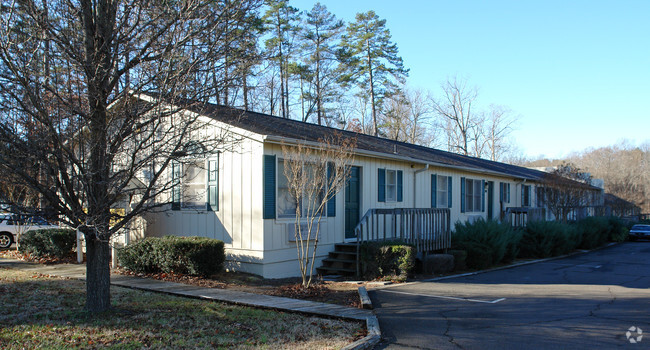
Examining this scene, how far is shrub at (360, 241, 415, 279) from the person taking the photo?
442 inches

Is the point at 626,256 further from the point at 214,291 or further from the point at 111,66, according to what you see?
the point at 111,66

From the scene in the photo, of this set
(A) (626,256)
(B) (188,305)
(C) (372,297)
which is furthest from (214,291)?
(A) (626,256)

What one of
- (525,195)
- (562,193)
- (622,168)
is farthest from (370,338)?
(622,168)

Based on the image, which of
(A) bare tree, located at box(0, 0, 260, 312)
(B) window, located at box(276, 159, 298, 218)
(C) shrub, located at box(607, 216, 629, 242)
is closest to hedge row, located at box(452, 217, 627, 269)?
(C) shrub, located at box(607, 216, 629, 242)

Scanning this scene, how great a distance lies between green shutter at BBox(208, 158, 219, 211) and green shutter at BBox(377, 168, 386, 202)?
188 inches

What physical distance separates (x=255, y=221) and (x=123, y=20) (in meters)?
5.24

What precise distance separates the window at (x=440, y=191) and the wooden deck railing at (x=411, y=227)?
317 cm

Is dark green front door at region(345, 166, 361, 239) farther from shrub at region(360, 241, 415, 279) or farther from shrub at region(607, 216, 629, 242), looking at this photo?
shrub at region(607, 216, 629, 242)

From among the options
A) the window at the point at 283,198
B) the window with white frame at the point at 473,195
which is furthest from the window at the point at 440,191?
the window at the point at 283,198

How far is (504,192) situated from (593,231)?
402 centimetres

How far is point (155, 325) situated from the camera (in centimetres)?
677

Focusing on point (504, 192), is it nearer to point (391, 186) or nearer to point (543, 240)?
point (543, 240)

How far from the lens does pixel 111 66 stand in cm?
696

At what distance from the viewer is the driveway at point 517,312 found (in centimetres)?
646
